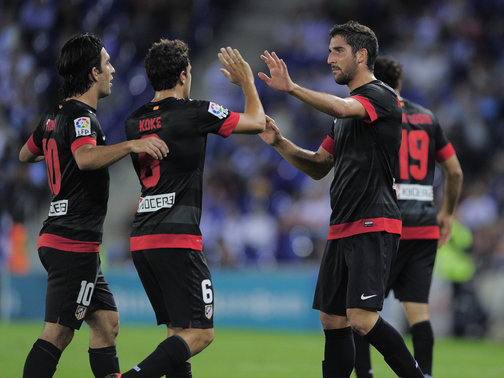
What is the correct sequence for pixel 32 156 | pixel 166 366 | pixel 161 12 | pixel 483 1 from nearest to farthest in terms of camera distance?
1. pixel 166 366
2. pixel 32 156
3. pixel 483 1
4. pixel 161 12

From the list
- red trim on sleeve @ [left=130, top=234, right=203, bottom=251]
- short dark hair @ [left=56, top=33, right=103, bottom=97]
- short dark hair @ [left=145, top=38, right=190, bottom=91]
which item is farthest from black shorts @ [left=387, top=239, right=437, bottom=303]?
short dark hair @ [left=56, top=33, right=103, bottom=97]

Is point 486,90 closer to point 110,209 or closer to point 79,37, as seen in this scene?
point 110,209

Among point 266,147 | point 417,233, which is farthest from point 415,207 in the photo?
point 266,147

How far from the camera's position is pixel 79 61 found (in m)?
5.32

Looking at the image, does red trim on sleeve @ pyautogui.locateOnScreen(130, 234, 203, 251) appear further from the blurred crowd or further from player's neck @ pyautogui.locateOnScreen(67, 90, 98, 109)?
the blurred crowd

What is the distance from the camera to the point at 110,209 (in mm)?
16844

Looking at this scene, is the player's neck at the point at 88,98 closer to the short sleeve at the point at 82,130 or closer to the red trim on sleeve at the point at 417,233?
the short sleeve at the point at 82,130

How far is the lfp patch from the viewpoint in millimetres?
5109

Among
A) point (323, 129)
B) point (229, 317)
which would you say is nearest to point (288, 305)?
point (229, 317)

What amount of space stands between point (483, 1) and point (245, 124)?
42.4 ft

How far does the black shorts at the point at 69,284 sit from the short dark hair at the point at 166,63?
3.99ft

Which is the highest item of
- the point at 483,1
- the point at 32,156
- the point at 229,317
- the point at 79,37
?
the point at 483,1

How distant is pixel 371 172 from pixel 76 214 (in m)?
1.91

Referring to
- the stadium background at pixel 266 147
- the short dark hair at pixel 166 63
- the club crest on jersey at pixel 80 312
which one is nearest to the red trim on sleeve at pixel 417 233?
the short dark hair at pixel 166 63
